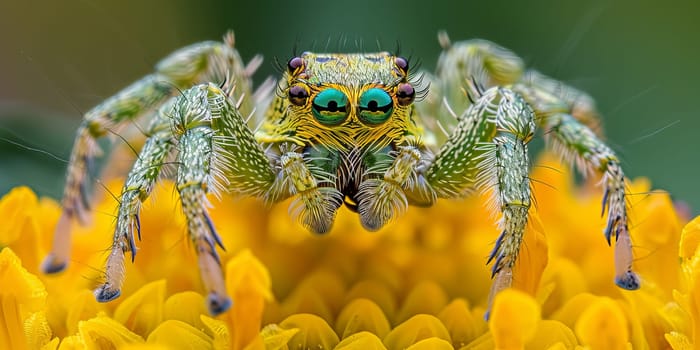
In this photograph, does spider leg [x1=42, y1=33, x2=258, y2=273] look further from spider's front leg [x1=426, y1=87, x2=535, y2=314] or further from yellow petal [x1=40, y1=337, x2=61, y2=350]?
spider's front leg [x1=426, y1=87, x2=535, y2=314]

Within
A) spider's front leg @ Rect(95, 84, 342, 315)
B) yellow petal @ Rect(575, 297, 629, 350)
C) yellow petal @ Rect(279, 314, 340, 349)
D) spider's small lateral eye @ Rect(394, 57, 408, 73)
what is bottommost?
yellow petal @ Rect(279, 314, 340, 349)

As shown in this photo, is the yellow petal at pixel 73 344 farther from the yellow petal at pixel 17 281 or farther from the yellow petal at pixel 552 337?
the yellow petal at pixel 552 337

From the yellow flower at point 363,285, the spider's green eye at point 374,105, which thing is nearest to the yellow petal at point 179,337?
the yellow flower at point 363,285

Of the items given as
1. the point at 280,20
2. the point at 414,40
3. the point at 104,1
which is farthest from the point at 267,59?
the point at 104,1

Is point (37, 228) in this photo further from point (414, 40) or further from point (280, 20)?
point (414, 40)

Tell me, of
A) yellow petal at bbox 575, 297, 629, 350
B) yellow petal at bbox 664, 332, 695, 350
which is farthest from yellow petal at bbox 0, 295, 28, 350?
yellow petal at bbox 664, 332, 695, 350

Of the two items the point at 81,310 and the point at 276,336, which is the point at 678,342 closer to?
the point at 276,336
